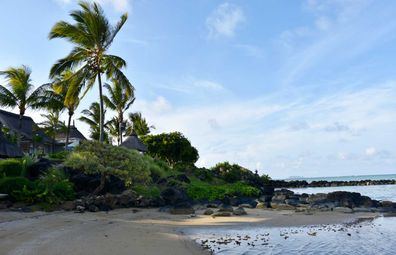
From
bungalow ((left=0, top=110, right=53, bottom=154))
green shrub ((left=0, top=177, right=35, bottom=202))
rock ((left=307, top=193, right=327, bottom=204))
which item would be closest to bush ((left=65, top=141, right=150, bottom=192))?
green shrub ((left=0, top=177, right=35, bottom=202))

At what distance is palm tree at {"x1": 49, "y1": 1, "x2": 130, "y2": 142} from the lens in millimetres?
26078

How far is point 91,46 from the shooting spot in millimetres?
26469

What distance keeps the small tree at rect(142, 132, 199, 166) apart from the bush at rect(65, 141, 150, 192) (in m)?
25.8

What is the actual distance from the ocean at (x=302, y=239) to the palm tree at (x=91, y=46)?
15229 millimetres

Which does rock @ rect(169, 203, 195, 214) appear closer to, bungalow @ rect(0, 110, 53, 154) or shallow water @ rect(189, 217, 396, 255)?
shallow water @ rect(189, 217, 396, 255)

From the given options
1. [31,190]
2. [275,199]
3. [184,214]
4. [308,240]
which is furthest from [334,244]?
[275,199]

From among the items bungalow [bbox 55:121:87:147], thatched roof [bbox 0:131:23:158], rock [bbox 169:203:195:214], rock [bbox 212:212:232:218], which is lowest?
rock [bbox 212:212:232:218]

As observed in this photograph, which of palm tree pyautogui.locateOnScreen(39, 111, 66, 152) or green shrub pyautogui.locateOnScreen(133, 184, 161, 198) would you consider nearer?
green shrub pyautogui.locateOnScreen(133, 184, 161, 198)

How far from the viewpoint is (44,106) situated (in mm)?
33969

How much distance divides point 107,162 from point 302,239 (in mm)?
10122

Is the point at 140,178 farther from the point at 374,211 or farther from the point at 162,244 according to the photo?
the point at 374,211

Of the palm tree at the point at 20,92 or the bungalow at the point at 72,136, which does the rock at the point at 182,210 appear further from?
the bungalow at the point at 72,136

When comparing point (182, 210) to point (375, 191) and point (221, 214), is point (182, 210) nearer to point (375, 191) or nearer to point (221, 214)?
point (221, 214)

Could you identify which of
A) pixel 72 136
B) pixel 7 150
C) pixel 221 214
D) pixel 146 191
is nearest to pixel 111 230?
pixel 221 214
